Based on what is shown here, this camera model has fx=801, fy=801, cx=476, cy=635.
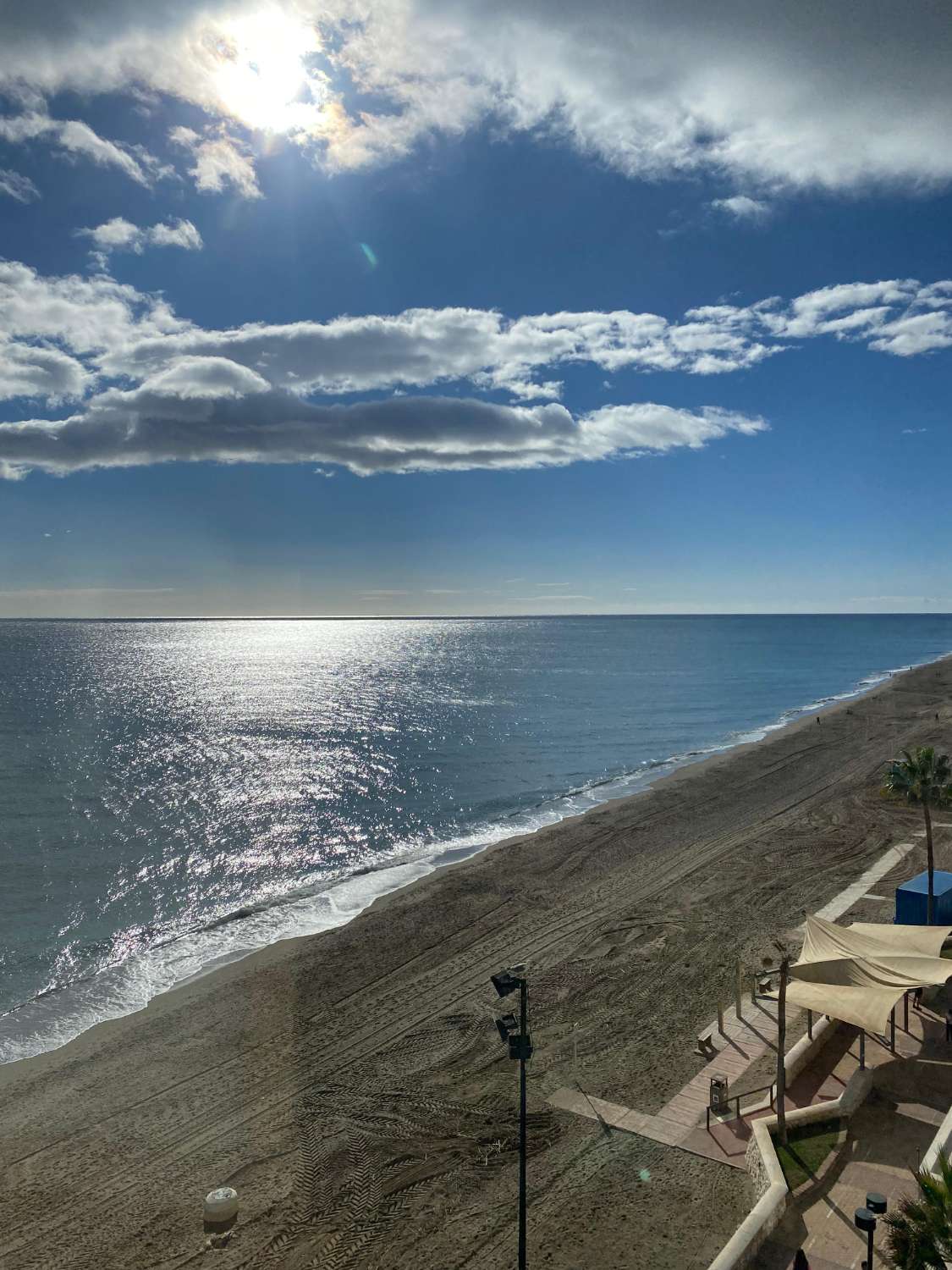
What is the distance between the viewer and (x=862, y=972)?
1588cm

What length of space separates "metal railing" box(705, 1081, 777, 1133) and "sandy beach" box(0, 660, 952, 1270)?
3.85 feet

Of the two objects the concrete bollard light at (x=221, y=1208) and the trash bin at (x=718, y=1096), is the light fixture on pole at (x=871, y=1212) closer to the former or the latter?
the trash bin at (x=718, y=1096)

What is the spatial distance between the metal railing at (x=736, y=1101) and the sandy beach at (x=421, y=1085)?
117 centimetres

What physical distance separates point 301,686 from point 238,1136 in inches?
4405

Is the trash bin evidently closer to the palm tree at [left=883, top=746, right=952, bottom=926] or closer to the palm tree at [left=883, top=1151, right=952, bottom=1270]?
the palm tree at [left=883, top=1151, right=952, bottom=1270]

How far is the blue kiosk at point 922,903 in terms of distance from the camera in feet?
71.1

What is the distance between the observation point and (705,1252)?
12.9 metres

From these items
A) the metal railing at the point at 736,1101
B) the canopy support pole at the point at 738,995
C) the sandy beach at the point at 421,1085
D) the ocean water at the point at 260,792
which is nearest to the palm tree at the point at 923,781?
the sandy beach at the point at 421,1085

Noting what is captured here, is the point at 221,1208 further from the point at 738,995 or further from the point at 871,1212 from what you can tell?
the point at 738,995

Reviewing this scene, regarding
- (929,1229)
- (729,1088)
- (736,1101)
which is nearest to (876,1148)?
(736,1101)

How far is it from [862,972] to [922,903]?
737 cm

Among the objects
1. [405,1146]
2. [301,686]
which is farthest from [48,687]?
[405,1146]

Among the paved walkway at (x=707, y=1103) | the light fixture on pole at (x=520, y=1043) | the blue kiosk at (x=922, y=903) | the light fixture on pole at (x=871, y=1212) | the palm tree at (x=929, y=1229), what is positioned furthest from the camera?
the blue kiosk at (x=922, y=903)

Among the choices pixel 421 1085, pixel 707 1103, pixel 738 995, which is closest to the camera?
pixel 707 1103
